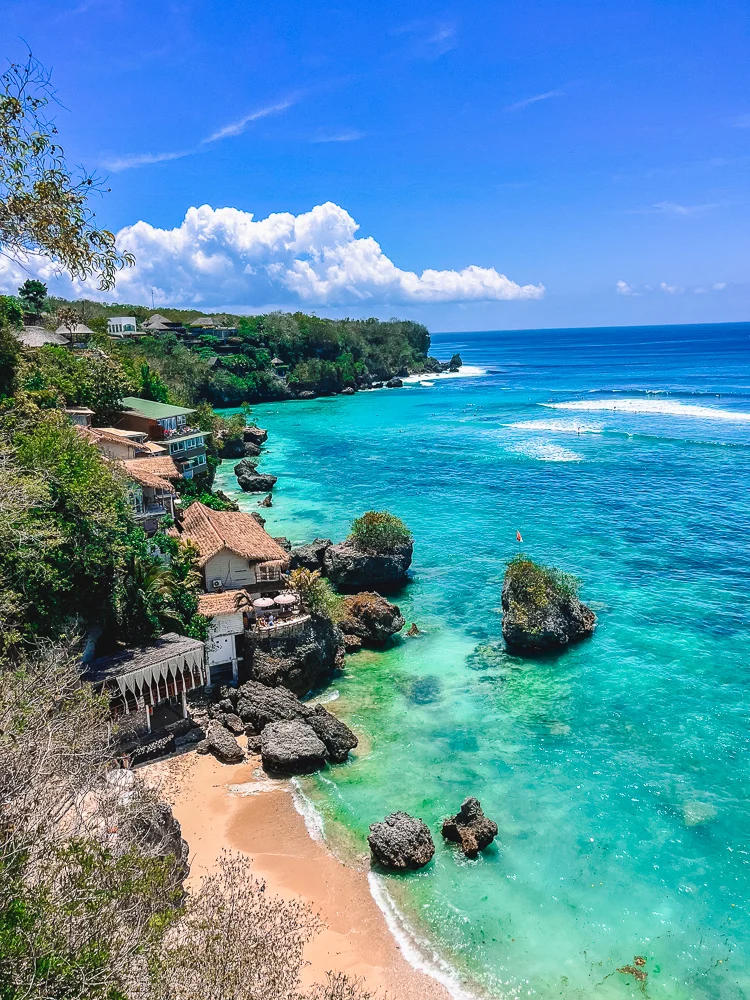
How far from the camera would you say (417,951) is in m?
14.3

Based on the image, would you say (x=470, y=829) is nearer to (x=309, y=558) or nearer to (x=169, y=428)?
(x=309, y=558)

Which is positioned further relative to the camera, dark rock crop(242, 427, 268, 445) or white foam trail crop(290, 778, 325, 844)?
dark rock crop(242, 427, 268, 445)

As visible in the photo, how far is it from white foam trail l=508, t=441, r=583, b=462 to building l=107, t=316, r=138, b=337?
62062 mm

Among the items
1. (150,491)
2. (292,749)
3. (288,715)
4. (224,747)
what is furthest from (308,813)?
(150,491)

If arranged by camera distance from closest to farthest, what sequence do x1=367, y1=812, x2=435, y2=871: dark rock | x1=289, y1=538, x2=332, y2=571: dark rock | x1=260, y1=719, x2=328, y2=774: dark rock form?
1. x1=367, y1=812, x2=435, y2=871: dark rock
2. x1=260, y1=719, x2=328, y2=774: dark rock
3. x1=289, y1=538, x2=332, y2=571: dark rock

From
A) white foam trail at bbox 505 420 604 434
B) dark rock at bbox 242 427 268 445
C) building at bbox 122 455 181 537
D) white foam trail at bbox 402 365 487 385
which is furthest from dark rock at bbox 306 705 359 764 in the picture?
white foam trail at bbox 402 365 487 385

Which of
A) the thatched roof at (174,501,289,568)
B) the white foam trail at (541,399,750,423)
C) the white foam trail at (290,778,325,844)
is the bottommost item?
the white foam trail at (290,778,325,844)

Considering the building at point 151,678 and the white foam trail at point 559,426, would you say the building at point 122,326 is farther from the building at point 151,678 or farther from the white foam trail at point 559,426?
the building at point 151,678

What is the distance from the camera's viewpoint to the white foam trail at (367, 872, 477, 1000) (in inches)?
538

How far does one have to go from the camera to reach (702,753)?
21.2 meters

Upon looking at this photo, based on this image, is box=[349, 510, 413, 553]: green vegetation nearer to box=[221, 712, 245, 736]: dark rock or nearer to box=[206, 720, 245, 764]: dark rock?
box=[221, 712, 245, 736]: dark rock

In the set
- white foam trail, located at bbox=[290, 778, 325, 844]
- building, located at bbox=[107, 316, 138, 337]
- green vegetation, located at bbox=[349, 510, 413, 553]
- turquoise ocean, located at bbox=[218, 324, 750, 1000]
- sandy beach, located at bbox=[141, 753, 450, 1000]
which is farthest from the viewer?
building, located at bbox=[107, 316, 138, 337]

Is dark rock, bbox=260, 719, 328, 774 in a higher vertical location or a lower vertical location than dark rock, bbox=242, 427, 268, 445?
lower

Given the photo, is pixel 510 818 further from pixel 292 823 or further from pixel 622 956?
pixel 292 823
